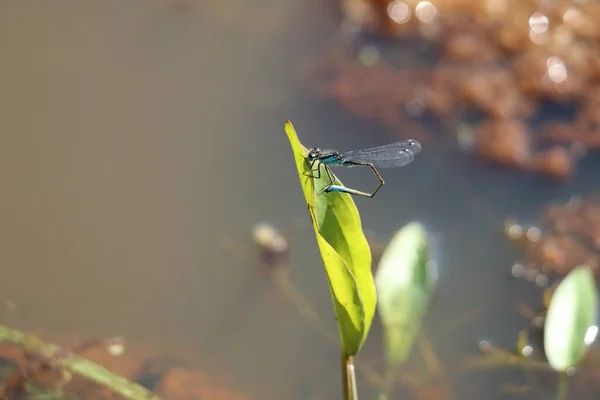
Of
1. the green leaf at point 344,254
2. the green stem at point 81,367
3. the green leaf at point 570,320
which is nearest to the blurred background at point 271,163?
the green stem at point 81,367

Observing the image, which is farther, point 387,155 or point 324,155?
point 387,155

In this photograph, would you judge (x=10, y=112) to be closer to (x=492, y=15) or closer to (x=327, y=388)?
(x=327, y=388)

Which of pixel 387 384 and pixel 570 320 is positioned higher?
pixel 570 320

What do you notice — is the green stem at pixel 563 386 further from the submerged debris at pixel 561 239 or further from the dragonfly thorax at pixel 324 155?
the dragonfly thorax at pixel 324 155

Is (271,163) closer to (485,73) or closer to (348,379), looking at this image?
(485,73)

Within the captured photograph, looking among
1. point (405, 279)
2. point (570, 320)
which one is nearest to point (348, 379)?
point (405, 279)

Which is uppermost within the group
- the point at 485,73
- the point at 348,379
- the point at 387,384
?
the point at 485,73

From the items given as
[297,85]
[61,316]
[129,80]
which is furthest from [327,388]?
[129,80]
